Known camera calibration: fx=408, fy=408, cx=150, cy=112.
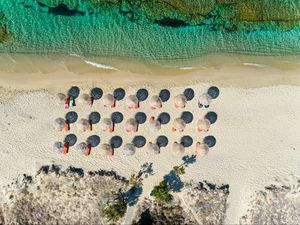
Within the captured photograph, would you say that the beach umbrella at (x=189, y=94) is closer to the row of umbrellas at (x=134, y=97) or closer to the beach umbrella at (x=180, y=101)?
the row of umbrellas at (x=134, y=97)

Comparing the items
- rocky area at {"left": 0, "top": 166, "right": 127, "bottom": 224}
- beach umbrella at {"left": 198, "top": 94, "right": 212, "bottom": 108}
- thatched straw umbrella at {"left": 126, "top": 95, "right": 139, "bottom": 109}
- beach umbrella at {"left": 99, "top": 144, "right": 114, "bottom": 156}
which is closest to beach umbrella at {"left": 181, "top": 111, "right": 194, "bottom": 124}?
beach umbrella at {"left": 198, "top": 94, "right": 212, "bottom": 108}

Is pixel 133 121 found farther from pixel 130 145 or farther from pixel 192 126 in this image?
pixel 192 126

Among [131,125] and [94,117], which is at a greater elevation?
[94,117]

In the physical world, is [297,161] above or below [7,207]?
above

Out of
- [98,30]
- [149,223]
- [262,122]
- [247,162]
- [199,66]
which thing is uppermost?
[98,30]


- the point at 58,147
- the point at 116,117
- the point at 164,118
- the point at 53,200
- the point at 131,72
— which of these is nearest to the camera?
the point at 53,200

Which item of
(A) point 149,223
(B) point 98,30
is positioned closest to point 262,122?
(A) point 149,223

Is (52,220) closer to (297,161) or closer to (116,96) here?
(116,96)

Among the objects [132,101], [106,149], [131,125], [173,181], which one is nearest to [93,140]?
[106,149]
